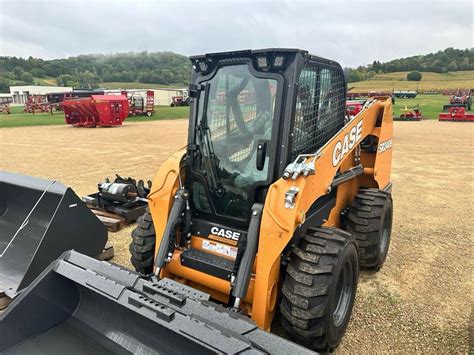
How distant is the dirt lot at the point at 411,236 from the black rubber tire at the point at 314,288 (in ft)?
1.53

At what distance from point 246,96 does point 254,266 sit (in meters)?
1.35

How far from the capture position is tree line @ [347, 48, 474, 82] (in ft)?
280

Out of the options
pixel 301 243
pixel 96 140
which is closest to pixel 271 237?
pixel 301 243

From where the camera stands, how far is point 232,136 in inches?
126

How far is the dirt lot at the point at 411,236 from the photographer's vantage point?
10.7 ft

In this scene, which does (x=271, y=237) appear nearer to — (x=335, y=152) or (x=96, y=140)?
(x=335, y=152)

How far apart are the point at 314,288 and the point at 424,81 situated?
83.0 metres

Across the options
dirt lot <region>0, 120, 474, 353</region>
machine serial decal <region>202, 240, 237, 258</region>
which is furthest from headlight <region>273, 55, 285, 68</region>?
dirt lot <region>0, 120, 474, 353</region>

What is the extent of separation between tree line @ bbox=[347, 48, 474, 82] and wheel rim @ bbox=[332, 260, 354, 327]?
274ft

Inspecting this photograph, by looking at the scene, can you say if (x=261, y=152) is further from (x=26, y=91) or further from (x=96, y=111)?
(x=26, y=91)

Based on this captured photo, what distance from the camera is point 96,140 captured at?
52.9ft

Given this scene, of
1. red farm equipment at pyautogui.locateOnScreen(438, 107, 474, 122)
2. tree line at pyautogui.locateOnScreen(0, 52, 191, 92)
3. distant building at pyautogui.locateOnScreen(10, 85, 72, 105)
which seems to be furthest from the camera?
tree line at pyautogui.locateOnScreen(0, 52, 191, 92)

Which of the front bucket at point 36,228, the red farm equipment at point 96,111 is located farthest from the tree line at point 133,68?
the front bucket at point 36,228

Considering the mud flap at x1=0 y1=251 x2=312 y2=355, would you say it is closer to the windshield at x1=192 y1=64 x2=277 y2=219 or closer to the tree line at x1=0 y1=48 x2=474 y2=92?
the windshield at x1=192 y1=64 x2=277 y2=219
